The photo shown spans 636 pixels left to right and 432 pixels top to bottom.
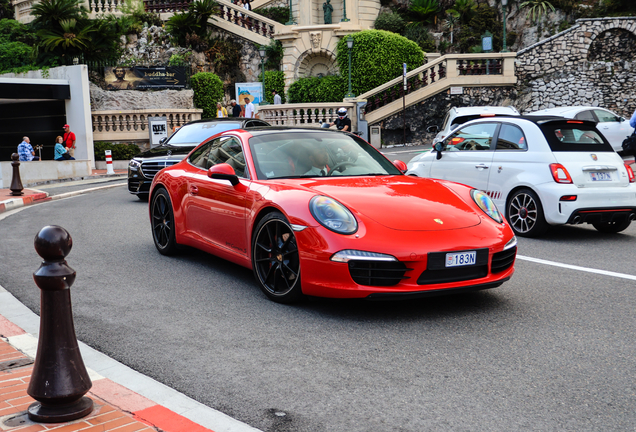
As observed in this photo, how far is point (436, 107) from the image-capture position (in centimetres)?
3194

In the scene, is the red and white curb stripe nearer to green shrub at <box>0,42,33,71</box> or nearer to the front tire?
the front tire

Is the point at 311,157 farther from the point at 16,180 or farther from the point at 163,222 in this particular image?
the point at 16,180

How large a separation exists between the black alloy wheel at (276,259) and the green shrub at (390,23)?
39.1 m

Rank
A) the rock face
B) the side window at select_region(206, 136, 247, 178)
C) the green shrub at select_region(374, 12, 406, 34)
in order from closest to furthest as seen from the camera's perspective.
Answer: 1. the side window at select_region(206, 136, 247, 178)
2. the rock face
3. the green shrub at select_region(374, 12, 406, 34)

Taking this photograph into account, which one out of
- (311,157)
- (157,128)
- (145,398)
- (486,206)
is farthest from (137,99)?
(145,398)

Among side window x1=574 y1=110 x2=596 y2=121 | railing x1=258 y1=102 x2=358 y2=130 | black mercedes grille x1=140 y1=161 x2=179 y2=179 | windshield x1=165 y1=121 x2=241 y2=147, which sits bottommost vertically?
black mercedes grille x1=140 y1=161 x2=179 y2=179

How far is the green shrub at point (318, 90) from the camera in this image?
36.8m

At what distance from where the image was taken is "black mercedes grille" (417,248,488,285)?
506 cm

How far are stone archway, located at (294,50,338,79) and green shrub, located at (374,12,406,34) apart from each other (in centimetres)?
390

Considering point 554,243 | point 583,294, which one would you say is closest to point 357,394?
point 583,294

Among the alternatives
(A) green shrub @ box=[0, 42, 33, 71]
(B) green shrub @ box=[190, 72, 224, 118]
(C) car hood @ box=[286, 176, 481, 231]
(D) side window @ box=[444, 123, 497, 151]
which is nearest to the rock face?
(B) green shrub @ box=[190, 72, 224, 118]

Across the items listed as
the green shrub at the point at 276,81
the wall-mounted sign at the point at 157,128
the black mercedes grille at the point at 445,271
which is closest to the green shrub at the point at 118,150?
the wall-mounted sign at the point at 157,128

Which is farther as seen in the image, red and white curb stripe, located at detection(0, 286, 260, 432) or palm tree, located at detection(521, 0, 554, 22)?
palm tree, located at detection(521, 0, 554, 22)

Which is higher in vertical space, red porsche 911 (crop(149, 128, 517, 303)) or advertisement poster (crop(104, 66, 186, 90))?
advertisement poster (crop(104, 66, 186, 90))
